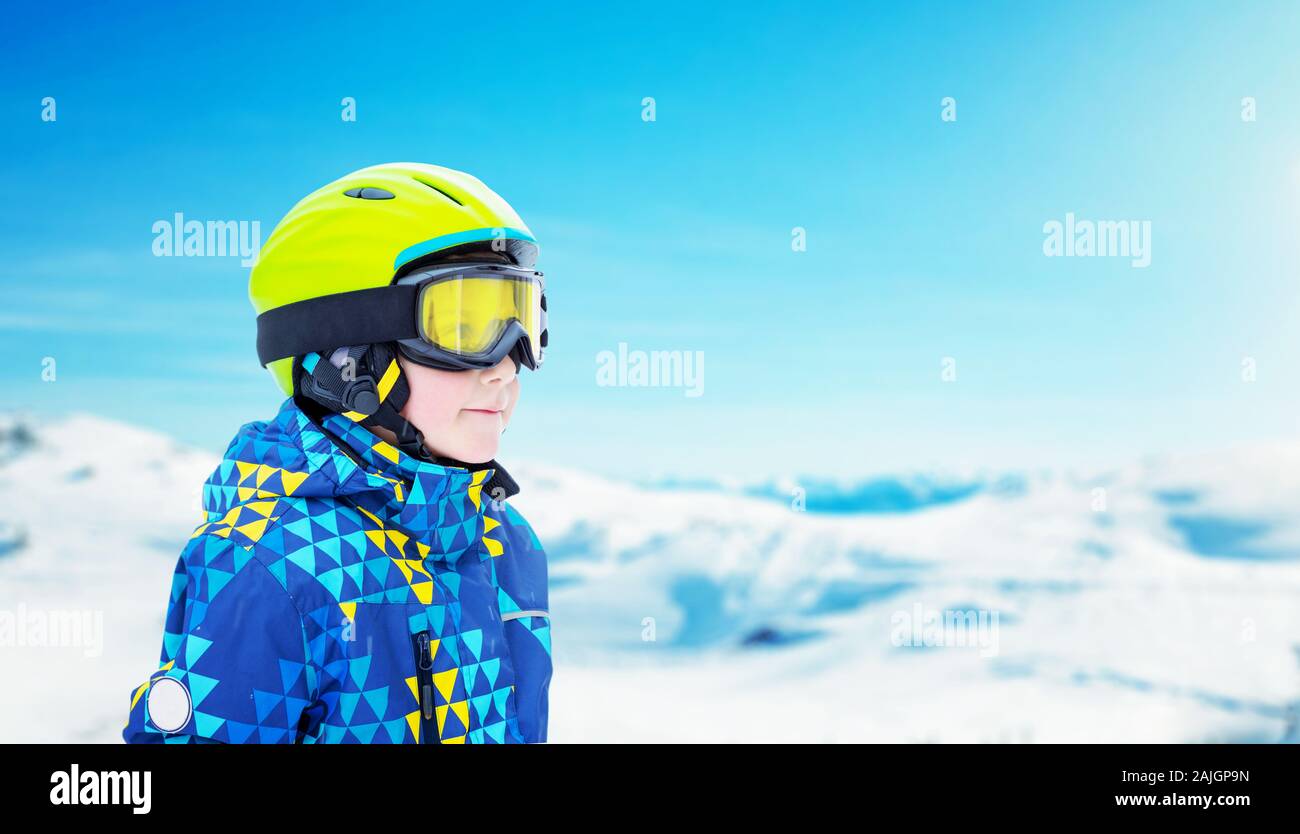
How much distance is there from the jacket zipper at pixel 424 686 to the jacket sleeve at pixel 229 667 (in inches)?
10.2

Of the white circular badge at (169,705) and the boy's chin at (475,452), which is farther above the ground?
the boy's chin at (475,452)

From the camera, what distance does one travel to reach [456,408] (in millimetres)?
2660

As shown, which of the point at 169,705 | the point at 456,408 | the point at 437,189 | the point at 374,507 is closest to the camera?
the point at 169,705

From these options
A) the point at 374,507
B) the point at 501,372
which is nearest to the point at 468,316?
the point at 501,372

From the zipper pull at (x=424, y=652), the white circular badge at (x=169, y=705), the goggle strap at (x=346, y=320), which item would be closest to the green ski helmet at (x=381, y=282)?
the goggle strap at (x=346, y=320)

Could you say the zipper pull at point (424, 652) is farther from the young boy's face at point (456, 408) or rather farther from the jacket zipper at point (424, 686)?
the young boy's face at point (456, 408)

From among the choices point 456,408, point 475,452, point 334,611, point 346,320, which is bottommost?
point 334,611

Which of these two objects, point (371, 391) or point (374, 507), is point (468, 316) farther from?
point (374, 507)

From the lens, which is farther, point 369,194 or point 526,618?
point 526,618

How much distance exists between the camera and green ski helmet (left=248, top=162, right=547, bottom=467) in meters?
2.63

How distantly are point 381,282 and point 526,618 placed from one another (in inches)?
41.3

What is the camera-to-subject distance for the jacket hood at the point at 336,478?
2.46 m

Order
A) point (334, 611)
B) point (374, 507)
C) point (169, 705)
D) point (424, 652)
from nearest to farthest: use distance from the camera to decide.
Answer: point (169, 705)
point (334, 611)
point (424, 652)
point (374, 507)

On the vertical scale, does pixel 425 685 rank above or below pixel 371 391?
below
